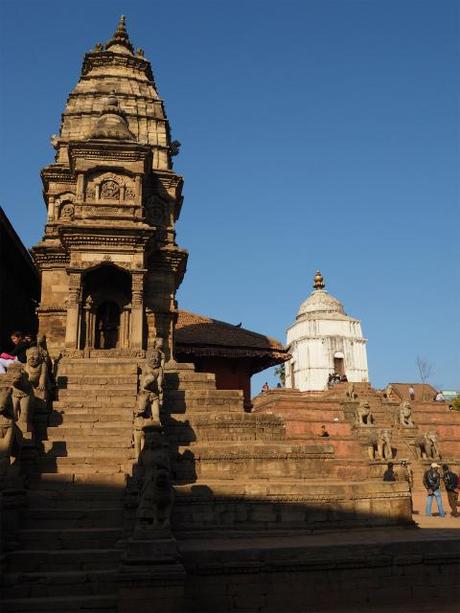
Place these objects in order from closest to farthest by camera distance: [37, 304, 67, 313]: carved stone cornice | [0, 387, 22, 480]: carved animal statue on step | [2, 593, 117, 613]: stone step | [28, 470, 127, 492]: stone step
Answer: [2, 593, 117, 613]: stone step, [0, 387, 22, 480]: carved animal statue on step, [28, 470, 127, 492]: stone step, [37, 304, 67, 313]: carved stone cornice

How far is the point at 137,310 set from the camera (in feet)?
64.7

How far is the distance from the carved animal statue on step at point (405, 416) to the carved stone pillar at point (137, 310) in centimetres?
1283

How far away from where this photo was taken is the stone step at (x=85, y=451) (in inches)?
467

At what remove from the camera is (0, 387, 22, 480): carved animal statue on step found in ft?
32.2

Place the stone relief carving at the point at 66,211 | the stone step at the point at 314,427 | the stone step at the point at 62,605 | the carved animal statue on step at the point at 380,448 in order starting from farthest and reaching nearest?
the stone relief carving at the point at 66,211 → the stone step at the point at 314,427 → the carved animal statue on step at the point at 380,448 → the stone step at the point at 62,605

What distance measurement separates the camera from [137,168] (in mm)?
21984

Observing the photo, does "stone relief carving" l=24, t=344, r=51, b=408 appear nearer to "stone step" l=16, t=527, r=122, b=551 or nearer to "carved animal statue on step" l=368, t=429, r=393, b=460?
"stone step" l=16, t=527, r=122, b=551

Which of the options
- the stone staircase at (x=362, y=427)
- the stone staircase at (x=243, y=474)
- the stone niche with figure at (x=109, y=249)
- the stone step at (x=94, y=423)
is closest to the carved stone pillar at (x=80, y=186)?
the stone niche with figure at (x=109, y=249)

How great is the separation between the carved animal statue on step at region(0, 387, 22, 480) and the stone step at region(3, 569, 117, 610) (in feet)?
6.62

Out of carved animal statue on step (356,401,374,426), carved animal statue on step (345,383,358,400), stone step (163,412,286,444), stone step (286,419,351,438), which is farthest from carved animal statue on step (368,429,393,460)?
carved animal statue on step (345,383,358,400)

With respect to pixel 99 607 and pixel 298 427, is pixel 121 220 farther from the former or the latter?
pixel 99 607

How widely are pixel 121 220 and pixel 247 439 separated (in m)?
10.5

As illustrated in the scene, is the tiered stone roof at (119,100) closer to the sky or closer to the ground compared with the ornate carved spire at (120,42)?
closer to the ground

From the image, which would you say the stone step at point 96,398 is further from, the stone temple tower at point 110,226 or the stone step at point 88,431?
the stone temple tower at point 110,226
